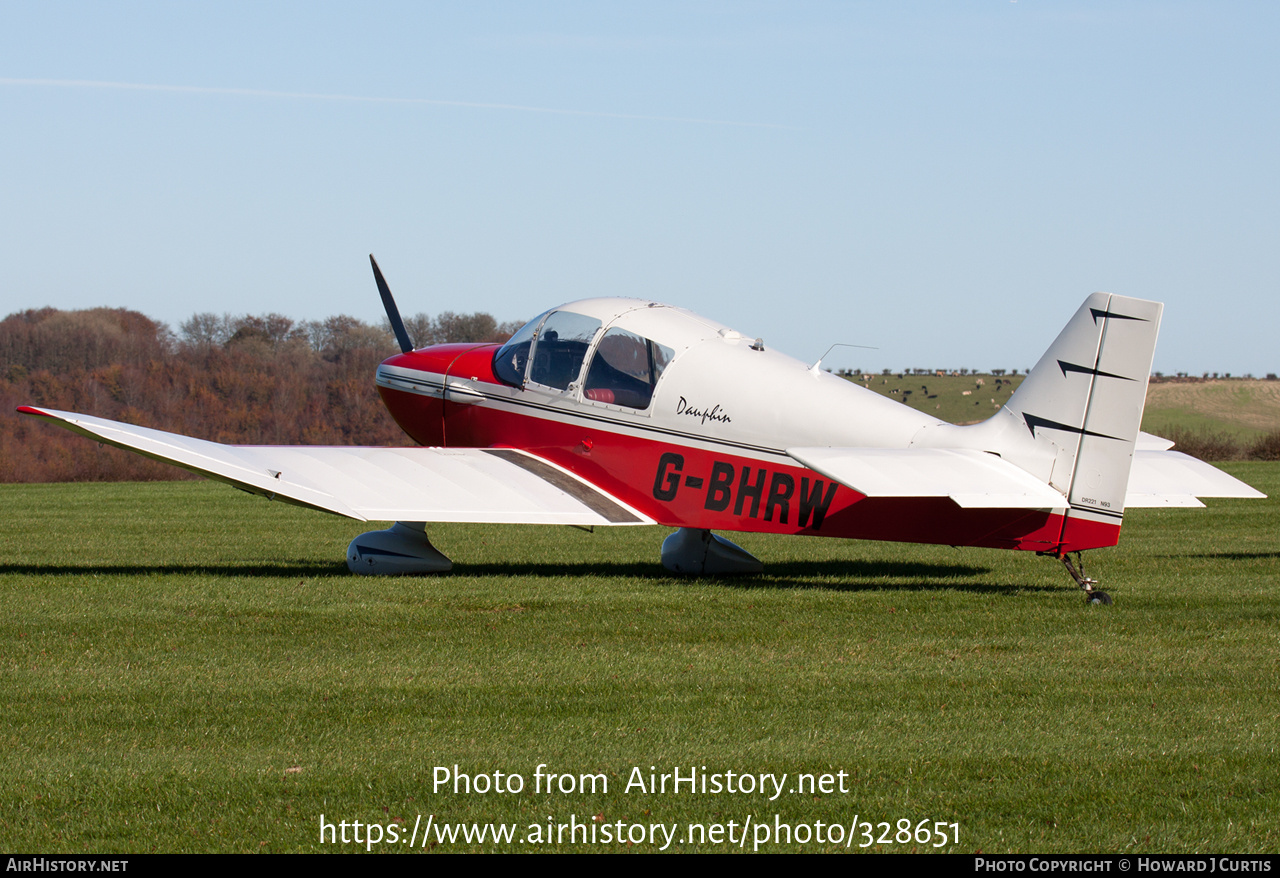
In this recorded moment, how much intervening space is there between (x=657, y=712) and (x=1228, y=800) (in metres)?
2.52

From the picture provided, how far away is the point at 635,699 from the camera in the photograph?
6.23 m

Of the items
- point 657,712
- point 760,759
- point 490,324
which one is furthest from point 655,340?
point 490,324

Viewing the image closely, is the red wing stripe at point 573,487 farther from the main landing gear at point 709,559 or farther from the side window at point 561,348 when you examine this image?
the main landing gear at point 709,559

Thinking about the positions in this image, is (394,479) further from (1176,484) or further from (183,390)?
(183,390)

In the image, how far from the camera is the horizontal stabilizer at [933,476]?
8266mm

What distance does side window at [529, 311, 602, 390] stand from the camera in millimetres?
11266

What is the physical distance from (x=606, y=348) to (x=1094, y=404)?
4.27 metres

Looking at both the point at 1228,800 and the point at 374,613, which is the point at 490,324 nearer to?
the point at 374,613

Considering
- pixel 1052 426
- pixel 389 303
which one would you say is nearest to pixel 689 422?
pixel 1052 426

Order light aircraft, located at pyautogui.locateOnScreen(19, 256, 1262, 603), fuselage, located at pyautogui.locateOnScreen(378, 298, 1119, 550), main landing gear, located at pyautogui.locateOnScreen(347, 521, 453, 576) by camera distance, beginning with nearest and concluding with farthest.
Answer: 1. light aircraft, located at pyautogui.locateOnScreen(19, 256, 1262, 603)
2. fuselage, located at pyautogui.locateOnScreen(378, 298, 1119, 550)
3. main landing gear, located at pyautogui.locateOnScreen(347, 521, 453, 576)

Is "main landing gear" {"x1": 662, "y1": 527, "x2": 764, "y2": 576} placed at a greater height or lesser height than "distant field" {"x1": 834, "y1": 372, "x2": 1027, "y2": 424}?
lesser

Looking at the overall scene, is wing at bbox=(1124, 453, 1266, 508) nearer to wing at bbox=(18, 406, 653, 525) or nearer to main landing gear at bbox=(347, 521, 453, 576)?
wing at bbox=(18, 406, 653, 525)

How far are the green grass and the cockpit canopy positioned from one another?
5.82 feet

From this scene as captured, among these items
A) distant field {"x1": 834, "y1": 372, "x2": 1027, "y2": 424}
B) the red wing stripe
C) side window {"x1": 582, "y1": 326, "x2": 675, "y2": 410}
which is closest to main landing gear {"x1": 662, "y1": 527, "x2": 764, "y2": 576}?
the red wing stripe
